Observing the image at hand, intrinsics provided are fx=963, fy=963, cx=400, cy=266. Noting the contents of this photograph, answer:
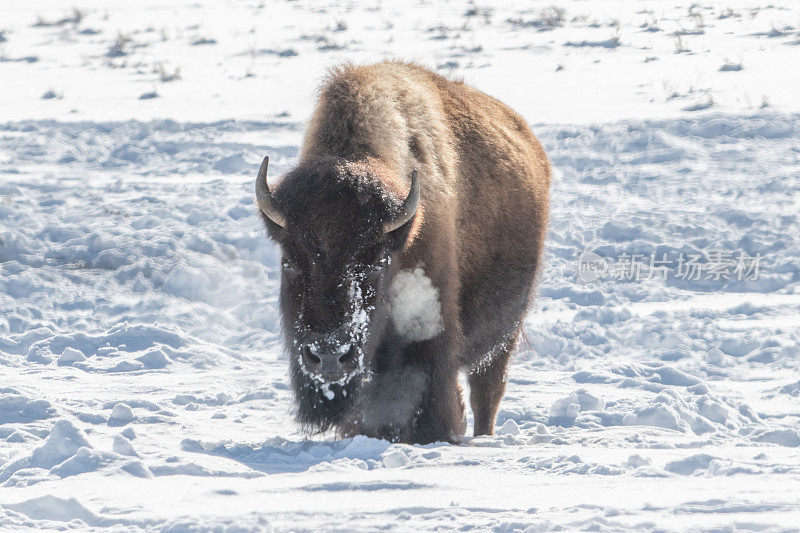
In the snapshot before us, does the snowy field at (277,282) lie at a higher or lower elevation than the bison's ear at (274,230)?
lower

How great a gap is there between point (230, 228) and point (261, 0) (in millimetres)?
11265

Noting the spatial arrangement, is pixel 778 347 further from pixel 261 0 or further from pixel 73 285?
pixel 261 0

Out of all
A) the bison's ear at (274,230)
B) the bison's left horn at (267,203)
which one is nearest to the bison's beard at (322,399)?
the bison's ear at (274,230)

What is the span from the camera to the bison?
4.02 metres

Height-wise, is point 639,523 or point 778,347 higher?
point 639,523

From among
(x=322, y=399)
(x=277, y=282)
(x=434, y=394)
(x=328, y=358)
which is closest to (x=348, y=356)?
(x=328, y=358)

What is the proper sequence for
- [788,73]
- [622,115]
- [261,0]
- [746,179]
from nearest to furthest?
[746,179] → [622,115] → [788,73] → [261,0]

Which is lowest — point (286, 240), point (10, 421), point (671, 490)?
point (10, 421)

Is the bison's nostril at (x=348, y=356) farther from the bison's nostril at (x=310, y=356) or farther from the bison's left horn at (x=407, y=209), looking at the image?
the bison's left horn at (x=407, y=209)

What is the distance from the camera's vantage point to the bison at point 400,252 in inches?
158

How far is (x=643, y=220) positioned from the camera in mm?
8914

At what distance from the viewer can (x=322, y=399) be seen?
430 cm

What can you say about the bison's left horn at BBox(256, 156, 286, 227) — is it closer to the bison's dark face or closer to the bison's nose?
the bison's dark face

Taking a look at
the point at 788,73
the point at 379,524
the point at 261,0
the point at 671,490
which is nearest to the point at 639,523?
the point at 671,490
